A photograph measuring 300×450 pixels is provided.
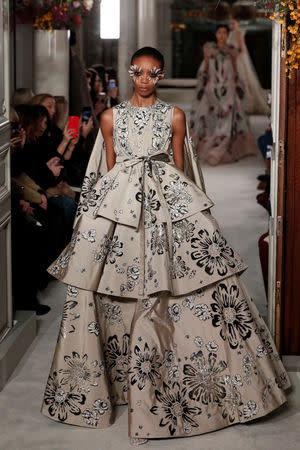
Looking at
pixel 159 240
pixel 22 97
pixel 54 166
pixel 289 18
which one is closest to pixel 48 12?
pixel 22 97

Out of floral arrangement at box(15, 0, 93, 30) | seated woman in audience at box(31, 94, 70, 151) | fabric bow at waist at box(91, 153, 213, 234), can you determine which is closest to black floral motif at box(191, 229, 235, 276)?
fabric bow at waist at box(91, 153, 213, 234)

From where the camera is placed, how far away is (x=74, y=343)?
3.69 m

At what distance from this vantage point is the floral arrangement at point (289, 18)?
11.9 feet

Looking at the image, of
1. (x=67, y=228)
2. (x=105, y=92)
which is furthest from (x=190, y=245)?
(x=105, y=92)

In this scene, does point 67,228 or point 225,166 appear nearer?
point 67,228

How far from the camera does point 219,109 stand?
1055 centimetres

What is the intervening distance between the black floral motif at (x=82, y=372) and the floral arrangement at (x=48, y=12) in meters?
4.77

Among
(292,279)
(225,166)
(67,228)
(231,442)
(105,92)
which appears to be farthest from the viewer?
(225,166)

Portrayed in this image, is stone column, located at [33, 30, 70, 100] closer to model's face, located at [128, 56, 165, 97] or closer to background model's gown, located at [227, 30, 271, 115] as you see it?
model's face, located at [128, 56, 165, 97]

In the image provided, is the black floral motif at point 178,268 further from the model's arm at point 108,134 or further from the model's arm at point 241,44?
the model's arm at point 241,44

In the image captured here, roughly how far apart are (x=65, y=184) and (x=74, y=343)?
235cm

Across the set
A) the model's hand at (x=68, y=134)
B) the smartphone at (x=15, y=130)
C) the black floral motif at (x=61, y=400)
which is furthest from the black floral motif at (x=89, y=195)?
the model's hand at (x=68, y=134)

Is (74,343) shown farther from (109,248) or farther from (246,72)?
(246,72)

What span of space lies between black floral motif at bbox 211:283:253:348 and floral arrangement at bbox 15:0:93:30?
479cm
